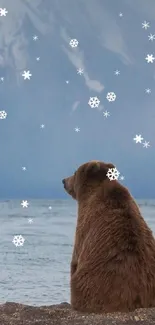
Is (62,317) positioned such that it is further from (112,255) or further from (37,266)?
(37,266)

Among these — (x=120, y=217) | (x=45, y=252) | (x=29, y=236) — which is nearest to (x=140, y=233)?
(x=120, y=217)

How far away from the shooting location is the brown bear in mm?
5387

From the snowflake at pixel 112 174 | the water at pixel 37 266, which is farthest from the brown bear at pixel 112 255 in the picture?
the water at pixel 37 266

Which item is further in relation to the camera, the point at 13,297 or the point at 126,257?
the point at 13,297

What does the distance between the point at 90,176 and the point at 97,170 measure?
0.09m

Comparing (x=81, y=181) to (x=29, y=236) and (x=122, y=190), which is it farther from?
(x=29, y=236)

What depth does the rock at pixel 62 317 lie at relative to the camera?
5254 millimetres

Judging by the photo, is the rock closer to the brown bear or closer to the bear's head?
the brown bear

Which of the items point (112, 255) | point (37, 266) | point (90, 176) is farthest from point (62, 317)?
point (37, 266)

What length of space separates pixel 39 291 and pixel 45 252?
→ 10284 mm

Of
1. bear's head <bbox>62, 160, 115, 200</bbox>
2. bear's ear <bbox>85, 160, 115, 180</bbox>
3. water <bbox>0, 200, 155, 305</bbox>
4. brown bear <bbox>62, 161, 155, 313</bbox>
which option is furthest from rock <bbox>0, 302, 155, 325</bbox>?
water <bbox>0, 200, 155, 305</bbox>

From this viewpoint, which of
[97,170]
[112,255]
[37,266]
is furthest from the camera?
[37,266]

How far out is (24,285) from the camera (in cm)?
1653

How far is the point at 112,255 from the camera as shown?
215 inches
